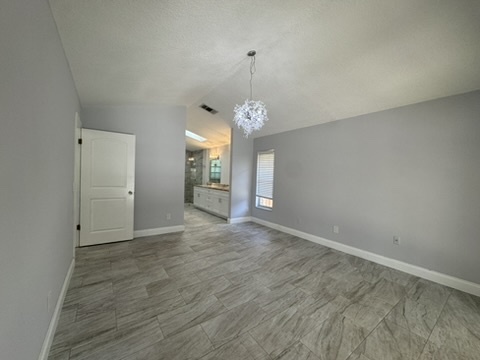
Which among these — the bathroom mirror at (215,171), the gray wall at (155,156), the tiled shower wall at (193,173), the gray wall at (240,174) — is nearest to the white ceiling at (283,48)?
the gray wall at (155,156)

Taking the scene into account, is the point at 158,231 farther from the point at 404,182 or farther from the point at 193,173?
the point at 193,173

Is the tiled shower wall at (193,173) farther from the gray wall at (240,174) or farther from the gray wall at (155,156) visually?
the gray wall at (155,156)

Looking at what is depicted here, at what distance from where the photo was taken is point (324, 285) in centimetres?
239

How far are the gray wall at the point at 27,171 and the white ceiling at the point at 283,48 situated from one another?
1.67 feet

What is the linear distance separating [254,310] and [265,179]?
3532 mm

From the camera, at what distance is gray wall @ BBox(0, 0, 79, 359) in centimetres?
83

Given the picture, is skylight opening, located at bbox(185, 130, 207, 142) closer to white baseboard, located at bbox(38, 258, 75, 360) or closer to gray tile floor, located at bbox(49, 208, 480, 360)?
gray tile floor, located at bbox(49, 208, 480, 360)

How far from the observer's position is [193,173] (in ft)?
28.3

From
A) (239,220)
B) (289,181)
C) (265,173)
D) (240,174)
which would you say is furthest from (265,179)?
(239,220)

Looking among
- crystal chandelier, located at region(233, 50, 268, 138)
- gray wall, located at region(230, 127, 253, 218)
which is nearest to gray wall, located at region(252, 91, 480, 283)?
gray wall, located at region(230, 127, 253, 218)

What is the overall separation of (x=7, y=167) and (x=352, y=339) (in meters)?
2.47

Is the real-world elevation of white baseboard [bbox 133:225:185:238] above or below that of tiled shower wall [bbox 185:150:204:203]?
below

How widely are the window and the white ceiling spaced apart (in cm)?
197

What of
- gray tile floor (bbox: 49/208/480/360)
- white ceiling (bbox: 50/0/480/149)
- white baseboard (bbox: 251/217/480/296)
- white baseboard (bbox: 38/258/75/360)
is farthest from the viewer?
white baseboard (bbox: 251/217/480/296)
